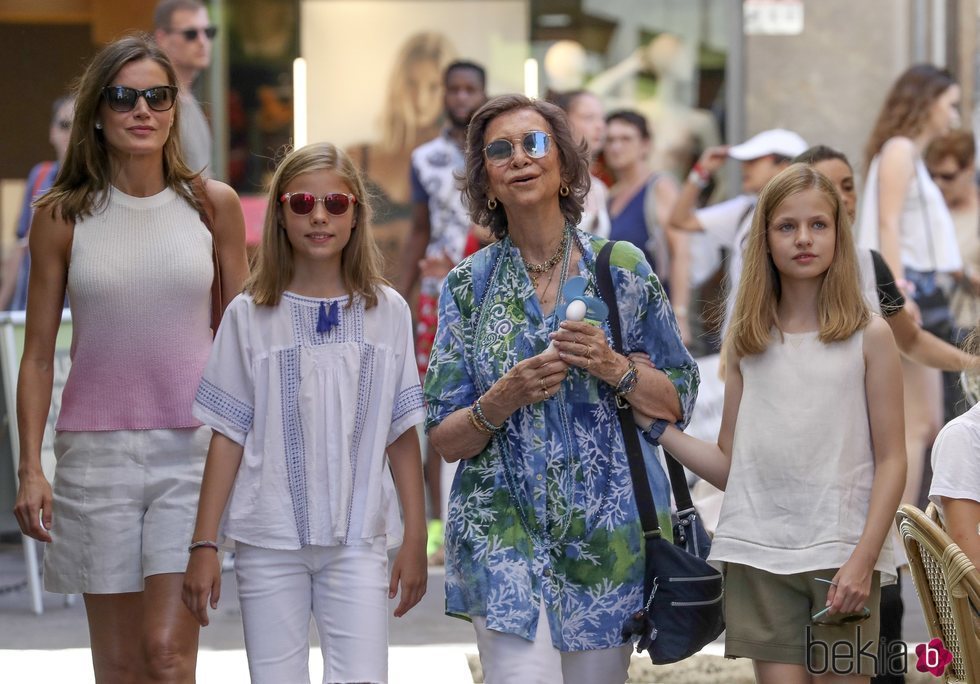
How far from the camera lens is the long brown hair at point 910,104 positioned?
7.87 m

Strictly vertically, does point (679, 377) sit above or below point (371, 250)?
below

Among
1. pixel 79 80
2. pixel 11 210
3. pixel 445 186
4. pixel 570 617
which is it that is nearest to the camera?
pixel 570 617

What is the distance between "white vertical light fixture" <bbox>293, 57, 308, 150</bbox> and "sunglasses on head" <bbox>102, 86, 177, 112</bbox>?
620 cm

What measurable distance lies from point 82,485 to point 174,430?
0.91 feet

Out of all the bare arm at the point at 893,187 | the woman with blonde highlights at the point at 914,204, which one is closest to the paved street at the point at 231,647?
the woman with blonde highlights at the point at 914,204

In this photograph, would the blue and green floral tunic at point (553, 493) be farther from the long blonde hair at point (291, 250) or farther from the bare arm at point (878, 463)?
the bare arm at point (878, 463)

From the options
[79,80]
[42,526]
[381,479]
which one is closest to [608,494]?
[381,479]

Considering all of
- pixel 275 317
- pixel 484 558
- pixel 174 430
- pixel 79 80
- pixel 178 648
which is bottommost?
pixel 178 648

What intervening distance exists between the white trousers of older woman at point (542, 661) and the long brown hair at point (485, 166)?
0.99 m

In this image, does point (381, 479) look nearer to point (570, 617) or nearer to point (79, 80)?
point (570, 617)

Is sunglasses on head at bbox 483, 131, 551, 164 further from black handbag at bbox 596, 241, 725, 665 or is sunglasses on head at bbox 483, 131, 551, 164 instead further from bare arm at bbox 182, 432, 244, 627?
bare arm at bbox 182, 432, 244, 627

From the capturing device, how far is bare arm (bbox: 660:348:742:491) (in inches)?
164

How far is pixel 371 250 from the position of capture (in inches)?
170

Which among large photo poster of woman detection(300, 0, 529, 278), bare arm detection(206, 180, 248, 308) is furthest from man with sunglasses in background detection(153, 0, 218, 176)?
bare arm detection(206, 180, 248, 308)
